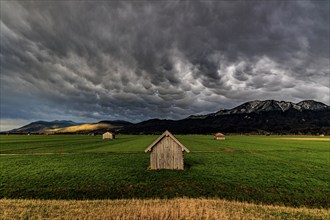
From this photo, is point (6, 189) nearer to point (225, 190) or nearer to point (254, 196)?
point (225, 190)

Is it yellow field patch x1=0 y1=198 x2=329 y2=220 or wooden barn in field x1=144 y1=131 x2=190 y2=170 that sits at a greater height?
wooden barn in field x1=144 y1=131 x2=190 y2=170

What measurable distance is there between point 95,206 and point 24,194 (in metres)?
11.5

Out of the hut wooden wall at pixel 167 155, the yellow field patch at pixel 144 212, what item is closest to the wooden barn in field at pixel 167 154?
the hut wooden wall at pixel 167 155

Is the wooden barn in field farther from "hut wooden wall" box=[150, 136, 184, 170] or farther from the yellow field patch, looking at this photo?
the yellow field patch

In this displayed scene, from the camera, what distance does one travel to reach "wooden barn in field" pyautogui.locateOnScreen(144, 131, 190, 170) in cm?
3569

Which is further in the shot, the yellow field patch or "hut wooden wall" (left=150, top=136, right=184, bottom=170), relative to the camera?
"hut wooden wall" (left=150, top=136, right=184, bottom=170)

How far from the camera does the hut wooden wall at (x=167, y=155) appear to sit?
35719mm

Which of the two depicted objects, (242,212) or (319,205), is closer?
(242,212)

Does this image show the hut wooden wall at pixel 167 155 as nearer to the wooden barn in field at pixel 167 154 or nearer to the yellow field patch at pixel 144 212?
the wooden barn in field at pixel 167 154

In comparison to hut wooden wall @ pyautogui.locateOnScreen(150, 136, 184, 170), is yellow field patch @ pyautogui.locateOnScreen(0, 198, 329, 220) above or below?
below

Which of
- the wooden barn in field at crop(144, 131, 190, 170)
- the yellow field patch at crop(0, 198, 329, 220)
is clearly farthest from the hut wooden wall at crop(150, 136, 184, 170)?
the yellow field patch at crop(0, 198, 329, 220)

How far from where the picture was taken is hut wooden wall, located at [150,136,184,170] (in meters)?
35.7

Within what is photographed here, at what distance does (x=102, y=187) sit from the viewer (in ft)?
85.2

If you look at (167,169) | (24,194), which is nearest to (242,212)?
(167,169)
